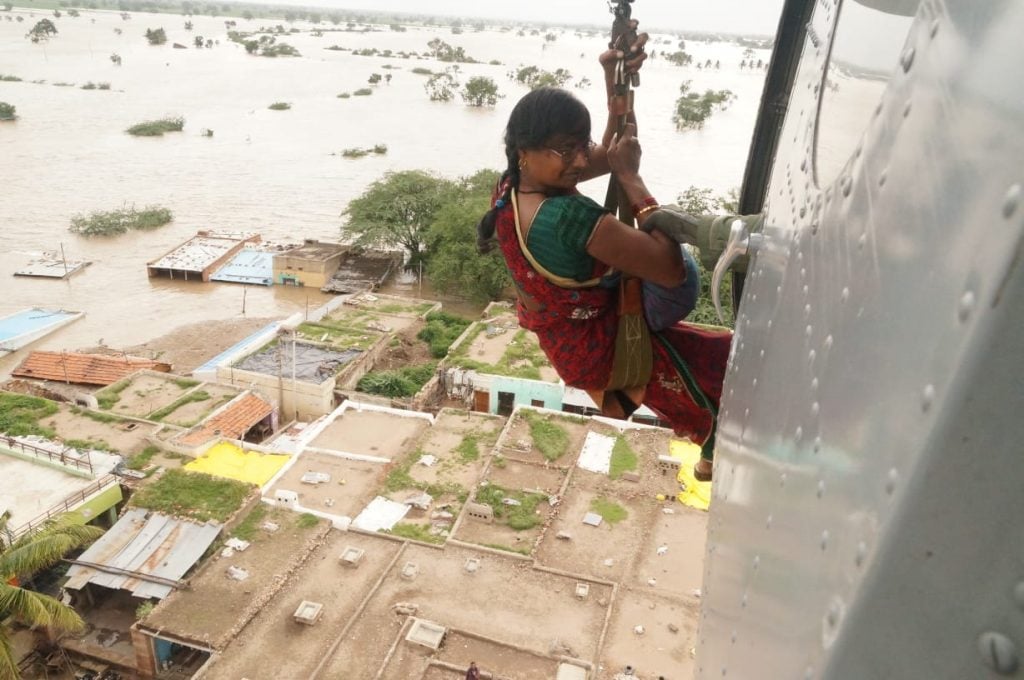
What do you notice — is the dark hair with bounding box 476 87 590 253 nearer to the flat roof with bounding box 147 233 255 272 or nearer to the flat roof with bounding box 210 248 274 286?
Answer: the flat roof with bounding box 210 248 274 286

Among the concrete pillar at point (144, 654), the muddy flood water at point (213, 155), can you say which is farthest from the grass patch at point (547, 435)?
the muddy flood water at point (213, 155)

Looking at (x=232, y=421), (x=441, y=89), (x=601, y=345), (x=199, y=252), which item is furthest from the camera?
(x=441, y=89)

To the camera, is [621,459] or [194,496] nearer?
[194,496]

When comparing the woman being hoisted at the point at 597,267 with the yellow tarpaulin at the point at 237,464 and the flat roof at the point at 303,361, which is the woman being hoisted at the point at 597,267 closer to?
the yellow tarpaulin at the point at 237,464

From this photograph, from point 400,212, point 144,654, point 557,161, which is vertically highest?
point 557,161

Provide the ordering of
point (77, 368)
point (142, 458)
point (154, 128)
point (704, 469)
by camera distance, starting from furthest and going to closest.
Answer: point (154, 128)
point (77, 368)
point (142, 458)
point (704, 469)

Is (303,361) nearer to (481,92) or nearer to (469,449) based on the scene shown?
(469,449)

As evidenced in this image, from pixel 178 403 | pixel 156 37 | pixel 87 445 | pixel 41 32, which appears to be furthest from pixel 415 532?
pixel 41 32
